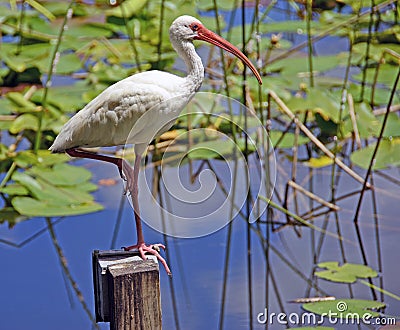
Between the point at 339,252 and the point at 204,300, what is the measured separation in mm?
566

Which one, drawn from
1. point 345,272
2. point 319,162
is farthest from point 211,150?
point 345,272

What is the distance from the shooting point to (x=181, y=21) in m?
2.19

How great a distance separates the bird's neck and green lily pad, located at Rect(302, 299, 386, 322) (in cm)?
91

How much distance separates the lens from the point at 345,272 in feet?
9.73

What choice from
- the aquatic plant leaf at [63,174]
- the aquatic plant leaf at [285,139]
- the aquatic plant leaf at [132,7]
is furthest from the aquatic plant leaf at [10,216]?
the aquatic plant leaf at [132,7]

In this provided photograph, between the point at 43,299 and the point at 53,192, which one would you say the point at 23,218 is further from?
the point at 43,299

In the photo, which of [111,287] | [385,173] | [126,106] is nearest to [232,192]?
[385,173]

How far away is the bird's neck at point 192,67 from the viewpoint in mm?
2135

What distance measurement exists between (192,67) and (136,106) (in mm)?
157

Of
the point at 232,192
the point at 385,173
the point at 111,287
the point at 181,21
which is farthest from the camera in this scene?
the point at 385,173

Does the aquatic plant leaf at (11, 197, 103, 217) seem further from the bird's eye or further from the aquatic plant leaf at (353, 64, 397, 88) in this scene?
the aquatic plant leaf at (353, 64, 397, 88)

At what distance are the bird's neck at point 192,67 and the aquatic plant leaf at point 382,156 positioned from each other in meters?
1.57

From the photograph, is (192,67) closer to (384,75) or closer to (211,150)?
(211,150)

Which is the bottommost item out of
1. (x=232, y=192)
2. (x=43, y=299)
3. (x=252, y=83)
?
(x=43, y=299)
